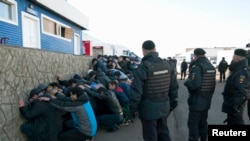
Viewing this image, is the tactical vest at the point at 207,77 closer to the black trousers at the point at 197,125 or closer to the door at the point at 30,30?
the black trousers at the point at 197,125

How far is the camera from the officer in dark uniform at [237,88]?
426 cm

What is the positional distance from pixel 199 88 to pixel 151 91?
1.31 metres

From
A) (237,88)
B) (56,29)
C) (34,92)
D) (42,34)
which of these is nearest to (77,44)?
(56,29)

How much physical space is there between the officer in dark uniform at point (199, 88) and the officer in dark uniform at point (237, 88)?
409 mm

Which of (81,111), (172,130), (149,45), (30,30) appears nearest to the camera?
(149,45)

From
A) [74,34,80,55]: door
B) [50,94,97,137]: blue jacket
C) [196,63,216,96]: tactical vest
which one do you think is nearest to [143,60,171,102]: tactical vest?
[196,63,216,96]: tactical vest

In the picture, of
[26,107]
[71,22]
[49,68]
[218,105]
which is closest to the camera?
[26,107]

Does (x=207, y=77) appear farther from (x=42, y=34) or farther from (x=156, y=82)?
(x=42, y=34)

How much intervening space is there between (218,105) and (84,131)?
19.1 ft

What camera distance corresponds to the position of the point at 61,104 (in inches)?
166

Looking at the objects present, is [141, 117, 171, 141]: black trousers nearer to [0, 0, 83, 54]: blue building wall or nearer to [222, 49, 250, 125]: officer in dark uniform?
[222, 49, 250, 125]: officer in dark uniform

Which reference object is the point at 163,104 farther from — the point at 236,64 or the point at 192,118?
the point at 236,64

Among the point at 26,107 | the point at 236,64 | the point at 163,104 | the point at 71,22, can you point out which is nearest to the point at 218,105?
the point at 236,64

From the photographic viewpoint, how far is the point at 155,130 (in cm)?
352
